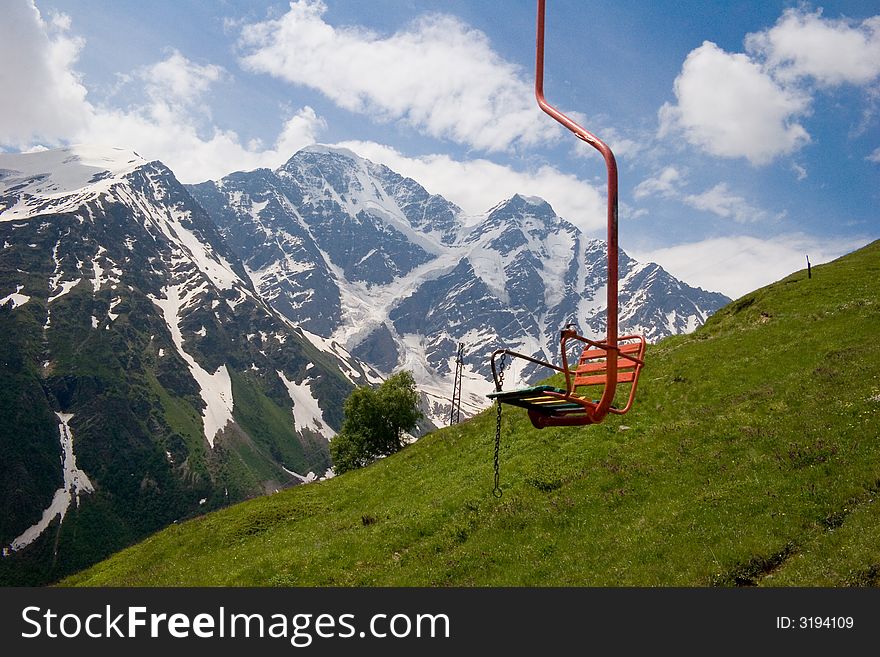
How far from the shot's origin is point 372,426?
70.9 metres

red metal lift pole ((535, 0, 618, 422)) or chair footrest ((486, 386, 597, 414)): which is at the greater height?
red metal lift pole ((535, 0, 618, 422))

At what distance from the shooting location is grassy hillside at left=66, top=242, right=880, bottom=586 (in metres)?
19.4

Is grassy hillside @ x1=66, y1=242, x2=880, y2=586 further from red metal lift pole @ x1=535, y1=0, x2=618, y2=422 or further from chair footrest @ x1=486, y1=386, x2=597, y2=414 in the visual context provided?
red metal lift pole @ x1=535, y1=0, x2=618, y2=422

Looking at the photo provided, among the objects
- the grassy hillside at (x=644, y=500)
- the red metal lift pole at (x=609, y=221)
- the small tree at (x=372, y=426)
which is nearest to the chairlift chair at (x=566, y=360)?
the red metal lift pole at (x=609, y=221)

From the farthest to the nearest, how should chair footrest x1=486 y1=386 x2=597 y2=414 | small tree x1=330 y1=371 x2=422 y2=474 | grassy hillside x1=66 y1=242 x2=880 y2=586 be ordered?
small tree x1=330 y1=371 x2=422 y2=474, grassy hillside x1=66 y1=242 x2=880 y2=586, chair footrest x1=486 y1=386 x2=597 y2=414

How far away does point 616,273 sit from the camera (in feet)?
24.7

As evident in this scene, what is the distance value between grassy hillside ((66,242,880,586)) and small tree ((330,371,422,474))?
26.5 meters

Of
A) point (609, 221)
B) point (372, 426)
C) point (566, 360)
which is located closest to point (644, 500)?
point (566, 360)

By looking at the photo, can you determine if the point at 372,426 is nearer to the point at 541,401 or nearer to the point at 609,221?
the point at 541,401

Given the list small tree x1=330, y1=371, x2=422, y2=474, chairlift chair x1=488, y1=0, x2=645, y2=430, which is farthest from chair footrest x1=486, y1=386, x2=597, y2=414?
small tree x1=330, y1=371, x2=422, y2=474

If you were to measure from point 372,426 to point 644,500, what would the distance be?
162 ft

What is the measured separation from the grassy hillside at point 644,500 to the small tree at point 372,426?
87.0ft
